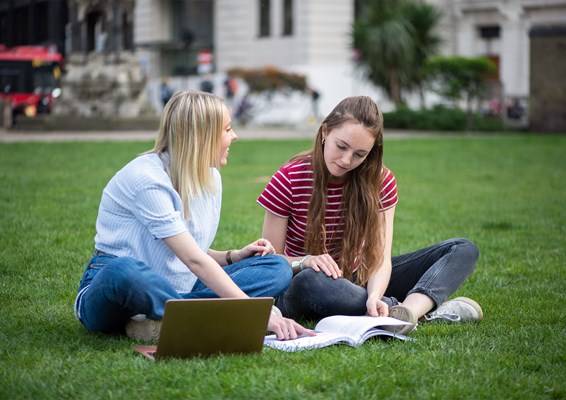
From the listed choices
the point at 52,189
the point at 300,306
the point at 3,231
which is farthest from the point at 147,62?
the point at 300,306

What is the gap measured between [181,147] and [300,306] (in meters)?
1.15

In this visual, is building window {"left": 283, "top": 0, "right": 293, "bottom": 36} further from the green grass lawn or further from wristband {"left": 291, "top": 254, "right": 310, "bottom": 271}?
wristband {"left": 291, "top": 254, "right": 310, "bottom": 271}

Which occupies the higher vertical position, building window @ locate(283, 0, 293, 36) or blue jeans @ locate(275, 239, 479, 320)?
Answer: building window @ locate(283, 0, 293, 36)

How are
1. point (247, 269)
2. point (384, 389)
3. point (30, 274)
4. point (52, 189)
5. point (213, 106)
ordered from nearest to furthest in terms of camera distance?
point (384, 389)
point (213, 106)
point (247, 269)
point (30, 274)
point (52, 189)

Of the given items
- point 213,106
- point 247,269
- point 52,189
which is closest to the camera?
point 213,106

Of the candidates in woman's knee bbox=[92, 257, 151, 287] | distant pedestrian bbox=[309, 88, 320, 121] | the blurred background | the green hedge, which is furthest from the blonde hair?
distant pedestrian bbox=[309, 88, 320, 121]

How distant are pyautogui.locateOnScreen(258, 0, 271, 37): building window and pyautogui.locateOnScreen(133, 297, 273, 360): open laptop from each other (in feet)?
131

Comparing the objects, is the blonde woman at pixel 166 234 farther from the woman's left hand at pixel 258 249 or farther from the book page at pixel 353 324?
the book page at pixel 353 324

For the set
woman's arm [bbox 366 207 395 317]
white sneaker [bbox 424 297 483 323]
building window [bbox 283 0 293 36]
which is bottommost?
white sneaker [bbox 424 297 483 323]

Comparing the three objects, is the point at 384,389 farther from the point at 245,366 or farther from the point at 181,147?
the point at 181,147

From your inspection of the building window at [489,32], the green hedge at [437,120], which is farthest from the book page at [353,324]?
the building window at [489,32]

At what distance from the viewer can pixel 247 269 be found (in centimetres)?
479

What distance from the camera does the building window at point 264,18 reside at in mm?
43375

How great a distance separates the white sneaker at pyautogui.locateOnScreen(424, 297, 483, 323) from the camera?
5.20m
